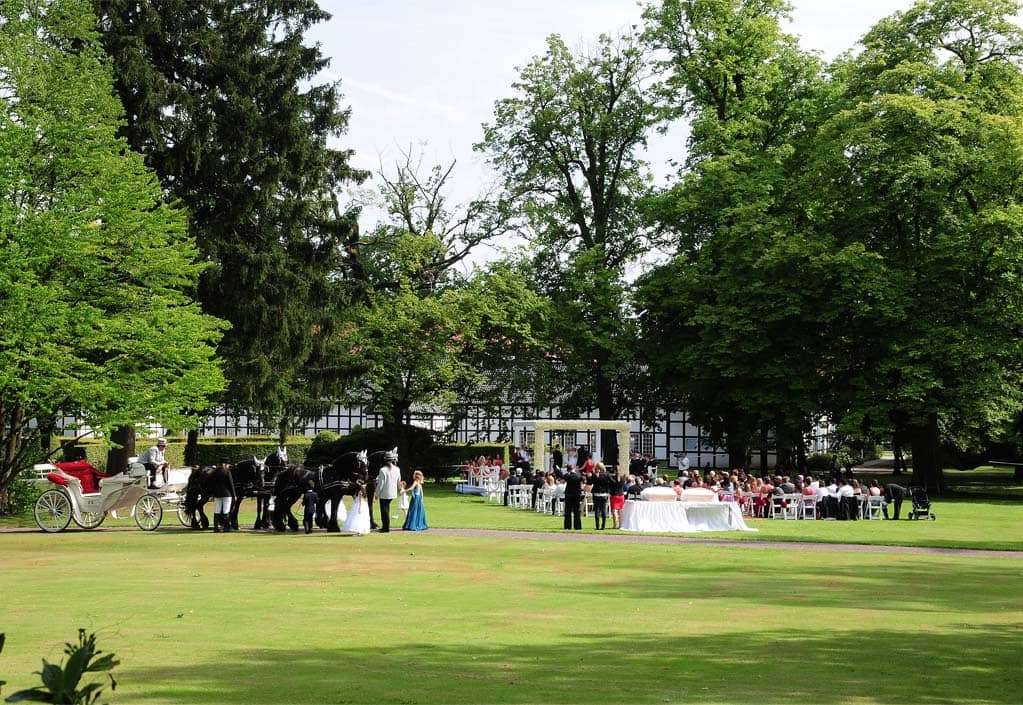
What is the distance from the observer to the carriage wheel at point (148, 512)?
84.7 feet

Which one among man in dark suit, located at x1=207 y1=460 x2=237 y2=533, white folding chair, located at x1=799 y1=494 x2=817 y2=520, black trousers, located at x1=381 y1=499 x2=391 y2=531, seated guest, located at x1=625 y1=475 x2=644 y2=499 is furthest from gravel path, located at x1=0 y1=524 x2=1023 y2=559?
white folding chair, located at x1=799 y1=494 x2=817 y2=520

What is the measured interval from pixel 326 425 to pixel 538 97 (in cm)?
2301

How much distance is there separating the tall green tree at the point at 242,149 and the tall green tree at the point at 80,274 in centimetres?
609

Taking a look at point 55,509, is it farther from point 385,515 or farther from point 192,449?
point 192,449

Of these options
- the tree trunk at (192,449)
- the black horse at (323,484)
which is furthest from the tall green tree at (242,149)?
the black horse at (323,484)

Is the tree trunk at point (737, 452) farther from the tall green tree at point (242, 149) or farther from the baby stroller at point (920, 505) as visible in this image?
the tall green tree at point (242, 149)

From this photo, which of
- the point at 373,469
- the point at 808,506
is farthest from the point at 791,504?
the point at 373,469

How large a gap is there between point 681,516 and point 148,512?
12283 mm

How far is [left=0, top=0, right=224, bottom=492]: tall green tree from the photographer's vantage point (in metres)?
25.9

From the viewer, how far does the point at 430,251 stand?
5788 centimetres

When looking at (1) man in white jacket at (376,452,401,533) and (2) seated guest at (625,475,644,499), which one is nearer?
(1) man in white jacket at (376,452,401,533)

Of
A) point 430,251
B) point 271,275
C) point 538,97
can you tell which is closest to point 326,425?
point 430,251

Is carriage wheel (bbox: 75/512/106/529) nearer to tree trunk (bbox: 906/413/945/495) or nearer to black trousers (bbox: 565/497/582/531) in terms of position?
black trousers (bbox: 565/497/582/531)

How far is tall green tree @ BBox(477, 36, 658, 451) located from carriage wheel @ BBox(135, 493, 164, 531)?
2820cm
